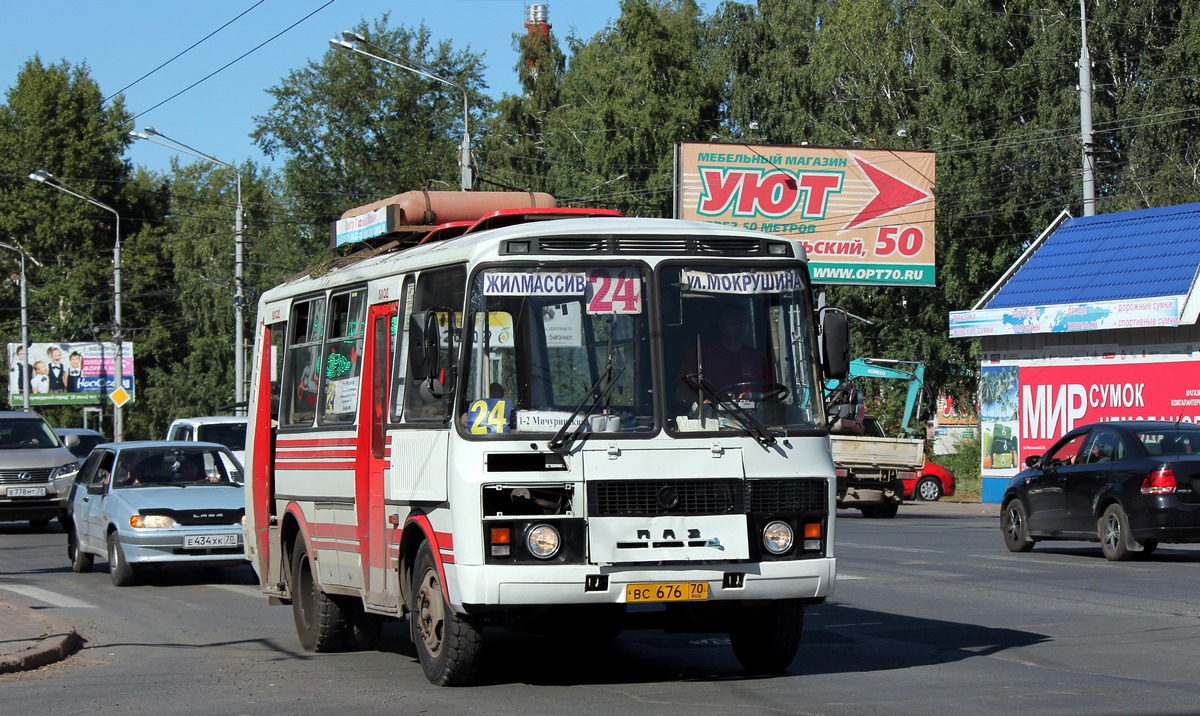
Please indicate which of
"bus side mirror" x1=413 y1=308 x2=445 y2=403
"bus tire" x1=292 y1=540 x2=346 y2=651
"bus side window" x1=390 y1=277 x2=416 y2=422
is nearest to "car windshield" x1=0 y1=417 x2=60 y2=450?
"bus tire" x1=292 y1=540 x2=346 y2=651

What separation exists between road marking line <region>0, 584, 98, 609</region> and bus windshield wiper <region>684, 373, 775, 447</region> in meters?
9.11

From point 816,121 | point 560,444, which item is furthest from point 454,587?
point 816,121

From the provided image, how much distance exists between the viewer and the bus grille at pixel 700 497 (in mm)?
9148

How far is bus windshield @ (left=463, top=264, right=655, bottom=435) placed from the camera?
365 inches

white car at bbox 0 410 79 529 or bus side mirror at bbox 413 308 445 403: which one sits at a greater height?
bus side mirror at bbox 413 308 445 403

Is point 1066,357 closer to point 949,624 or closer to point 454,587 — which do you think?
point 949,624

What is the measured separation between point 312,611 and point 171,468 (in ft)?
27.1

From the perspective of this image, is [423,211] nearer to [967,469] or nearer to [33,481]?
[33,481]

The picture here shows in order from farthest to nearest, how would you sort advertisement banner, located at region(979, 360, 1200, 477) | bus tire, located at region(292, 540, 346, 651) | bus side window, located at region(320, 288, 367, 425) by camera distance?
advertisement banner, located at region(979, 360, 1200, 477), bus tire, located at region(292, 540, 346, 651), bus side window, located at region(320, 288, 367, 425)

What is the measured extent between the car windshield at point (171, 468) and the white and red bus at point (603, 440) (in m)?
9.88

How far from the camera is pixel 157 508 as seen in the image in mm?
18531

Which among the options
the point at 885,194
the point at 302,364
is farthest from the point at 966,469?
the point at 302,364

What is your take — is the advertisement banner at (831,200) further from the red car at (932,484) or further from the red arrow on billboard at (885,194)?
the red car at (932,484)

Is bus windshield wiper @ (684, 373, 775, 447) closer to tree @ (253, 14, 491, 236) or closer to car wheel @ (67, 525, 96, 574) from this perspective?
car wheel @ (67, 525, 96, 574)
